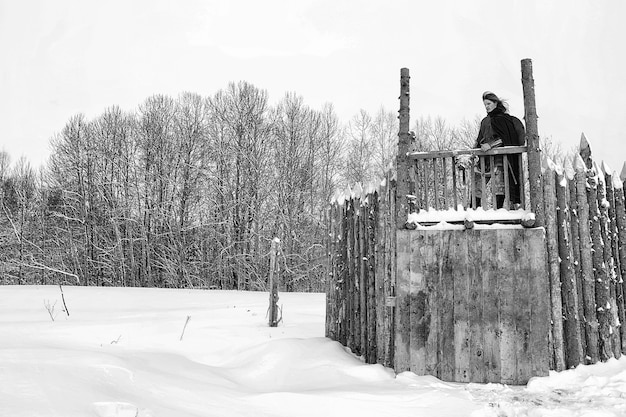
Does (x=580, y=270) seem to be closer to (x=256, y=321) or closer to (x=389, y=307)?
(x=389, y=307)

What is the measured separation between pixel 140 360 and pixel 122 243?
20633 mm

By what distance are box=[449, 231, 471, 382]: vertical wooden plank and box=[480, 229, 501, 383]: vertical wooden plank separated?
161 mm

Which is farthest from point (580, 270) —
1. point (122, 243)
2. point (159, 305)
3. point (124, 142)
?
point (124, 142)

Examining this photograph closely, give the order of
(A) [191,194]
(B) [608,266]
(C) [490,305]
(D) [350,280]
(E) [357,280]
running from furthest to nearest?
(A) [191,194] → (D) [350,280] → (E) [357,280] → (B) [608,266] → (C) [490,305]

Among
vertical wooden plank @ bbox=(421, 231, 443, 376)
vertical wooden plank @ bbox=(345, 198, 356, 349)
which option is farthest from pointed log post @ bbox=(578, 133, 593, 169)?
vertical wooden plank @ bbox=(345, 198, 356, 349)

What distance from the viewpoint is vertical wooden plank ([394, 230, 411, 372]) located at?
457 centimetres

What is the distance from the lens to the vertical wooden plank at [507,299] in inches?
170

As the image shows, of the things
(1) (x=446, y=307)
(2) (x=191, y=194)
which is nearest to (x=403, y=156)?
(1) (x=446, y=307)

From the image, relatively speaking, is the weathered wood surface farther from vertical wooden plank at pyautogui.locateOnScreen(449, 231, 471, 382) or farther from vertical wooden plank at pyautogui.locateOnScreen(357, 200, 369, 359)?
vertical wooden plank at pyautogui.locateOnScreen(357, 200, 369, 359)

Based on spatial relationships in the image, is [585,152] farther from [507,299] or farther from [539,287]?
[507,299]

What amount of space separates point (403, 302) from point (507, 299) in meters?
1.00

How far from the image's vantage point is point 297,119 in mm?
24344

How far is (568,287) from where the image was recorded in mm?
4504

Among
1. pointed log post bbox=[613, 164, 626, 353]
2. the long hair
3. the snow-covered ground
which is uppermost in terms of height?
the long hair
